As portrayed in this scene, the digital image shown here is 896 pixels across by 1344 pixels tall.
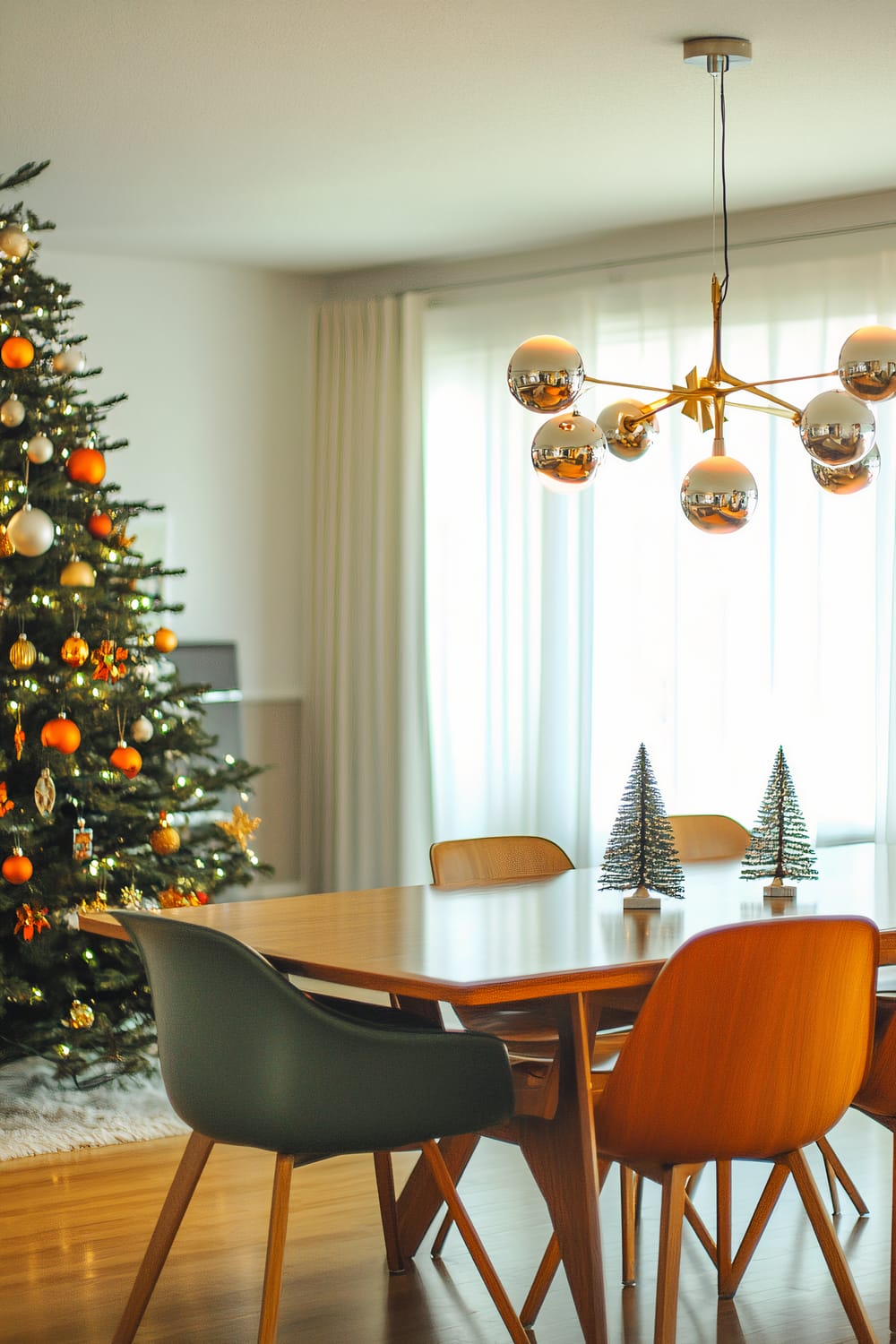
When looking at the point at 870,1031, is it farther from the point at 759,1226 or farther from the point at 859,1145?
the point at 859,1145

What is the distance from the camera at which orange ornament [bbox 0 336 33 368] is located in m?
4.54

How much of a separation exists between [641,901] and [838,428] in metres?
1.05

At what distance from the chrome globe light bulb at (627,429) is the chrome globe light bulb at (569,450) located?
0.20 m

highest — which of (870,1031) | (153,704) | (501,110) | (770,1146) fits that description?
(501,110)

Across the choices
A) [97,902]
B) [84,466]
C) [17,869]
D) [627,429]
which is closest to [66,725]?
[17,869]

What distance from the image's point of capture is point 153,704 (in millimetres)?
4773

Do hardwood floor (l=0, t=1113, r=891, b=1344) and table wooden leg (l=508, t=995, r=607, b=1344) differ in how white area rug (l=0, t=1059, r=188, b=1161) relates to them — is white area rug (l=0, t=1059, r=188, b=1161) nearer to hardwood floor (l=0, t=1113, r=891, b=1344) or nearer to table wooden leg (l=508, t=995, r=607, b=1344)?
hardwood floor (l=0, t=1113, r=891, b=1344)

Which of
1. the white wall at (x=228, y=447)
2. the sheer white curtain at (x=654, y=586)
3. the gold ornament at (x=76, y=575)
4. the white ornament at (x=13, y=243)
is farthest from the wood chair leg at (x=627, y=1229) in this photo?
the white wall at (x=228, y=447)

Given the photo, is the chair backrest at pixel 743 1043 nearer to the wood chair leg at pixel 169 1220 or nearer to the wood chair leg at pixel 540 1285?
the wood chair leg at pixel 540 1285

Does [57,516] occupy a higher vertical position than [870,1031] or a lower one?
higher

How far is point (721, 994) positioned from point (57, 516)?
9.05ft

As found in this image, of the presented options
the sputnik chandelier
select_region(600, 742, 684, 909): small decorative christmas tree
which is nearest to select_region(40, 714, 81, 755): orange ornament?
the sputnik chandelier

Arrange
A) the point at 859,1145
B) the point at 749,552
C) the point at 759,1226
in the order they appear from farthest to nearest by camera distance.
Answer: the point at 749,552
the point at 859,1145
the point at 759,1226

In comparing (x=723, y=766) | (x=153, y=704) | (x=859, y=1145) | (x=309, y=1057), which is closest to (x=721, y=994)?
(x=309, y=1057)
